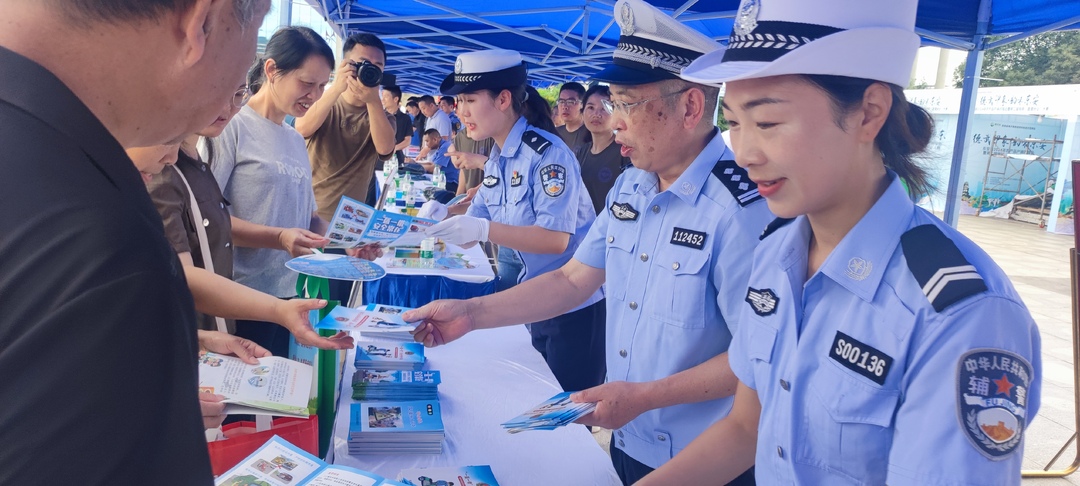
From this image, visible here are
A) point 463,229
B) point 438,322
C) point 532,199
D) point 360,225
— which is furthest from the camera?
point 532,199

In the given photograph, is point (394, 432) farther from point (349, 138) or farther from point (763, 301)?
point (349, 138)

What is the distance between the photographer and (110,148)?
55 cm

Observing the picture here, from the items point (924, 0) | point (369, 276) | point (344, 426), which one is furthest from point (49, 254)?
point (924, 0)

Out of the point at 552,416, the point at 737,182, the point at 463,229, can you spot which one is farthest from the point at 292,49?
the point at 552,416

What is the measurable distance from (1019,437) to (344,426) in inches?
55.6

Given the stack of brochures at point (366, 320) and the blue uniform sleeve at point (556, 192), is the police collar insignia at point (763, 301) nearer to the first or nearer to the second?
the stack of brochures at point (366, 320)

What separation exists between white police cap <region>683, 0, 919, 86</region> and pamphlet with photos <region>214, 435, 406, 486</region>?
101 centimetres

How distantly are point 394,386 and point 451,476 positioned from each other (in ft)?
1.61

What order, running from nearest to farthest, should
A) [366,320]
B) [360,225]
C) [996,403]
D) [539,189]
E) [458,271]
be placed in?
[996,403]
[366,320]
[360,225]
[539,189]
[458,271]

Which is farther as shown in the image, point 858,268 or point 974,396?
point 858,268

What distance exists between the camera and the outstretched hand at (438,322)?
2092 mm

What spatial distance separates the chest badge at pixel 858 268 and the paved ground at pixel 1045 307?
108 inches

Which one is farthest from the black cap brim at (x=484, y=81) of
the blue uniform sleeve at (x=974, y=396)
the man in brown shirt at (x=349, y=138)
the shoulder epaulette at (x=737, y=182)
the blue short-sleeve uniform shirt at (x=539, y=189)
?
the blue uniform sleeve at (x=974, y=396)

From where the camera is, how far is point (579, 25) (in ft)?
27.8
